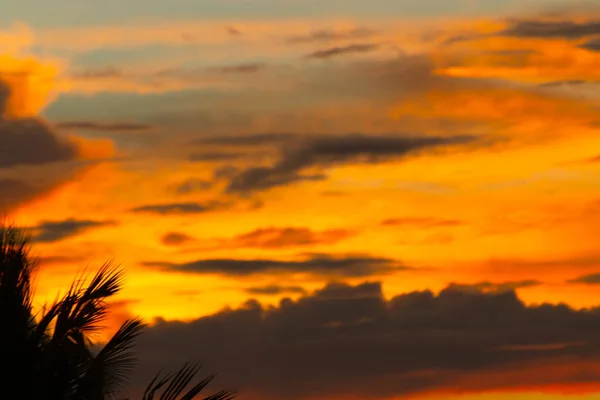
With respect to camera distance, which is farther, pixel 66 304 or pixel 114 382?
pixel 114 382

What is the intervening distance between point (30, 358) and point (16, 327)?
1.78ft

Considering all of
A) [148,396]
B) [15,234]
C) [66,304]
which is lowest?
[148,396]

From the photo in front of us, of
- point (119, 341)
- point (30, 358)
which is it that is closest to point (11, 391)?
point (30, 358)

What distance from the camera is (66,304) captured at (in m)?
21.2

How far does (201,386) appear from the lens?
2098 cm

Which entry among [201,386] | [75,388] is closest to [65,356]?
[75,388]

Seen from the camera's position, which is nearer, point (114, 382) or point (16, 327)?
point (16, 327)

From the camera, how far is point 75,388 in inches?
829

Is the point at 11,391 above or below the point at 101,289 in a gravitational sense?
below

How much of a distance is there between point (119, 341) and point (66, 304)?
1.07 m

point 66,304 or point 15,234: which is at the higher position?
point 15,234

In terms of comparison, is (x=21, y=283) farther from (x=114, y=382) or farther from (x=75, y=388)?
(x=114, y=382)

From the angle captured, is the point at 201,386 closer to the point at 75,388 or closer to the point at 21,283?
the point at 75,388

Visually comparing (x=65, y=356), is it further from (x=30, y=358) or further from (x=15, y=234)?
(x=15, y=234)
